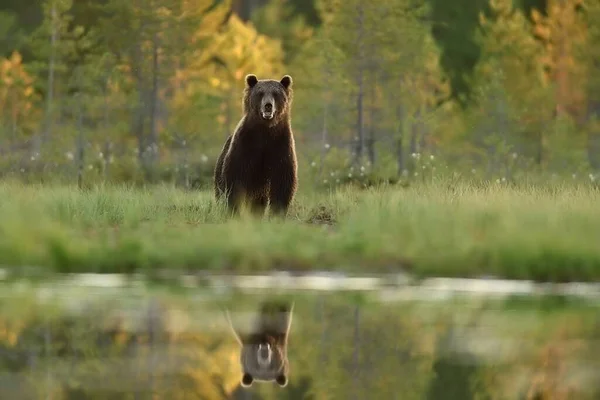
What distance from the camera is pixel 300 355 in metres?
8.48

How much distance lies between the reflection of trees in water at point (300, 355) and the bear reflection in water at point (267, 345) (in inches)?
2.9

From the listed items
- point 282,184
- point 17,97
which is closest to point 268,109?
point 282,184

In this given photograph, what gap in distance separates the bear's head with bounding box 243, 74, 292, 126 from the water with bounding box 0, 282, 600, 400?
4.75 metres

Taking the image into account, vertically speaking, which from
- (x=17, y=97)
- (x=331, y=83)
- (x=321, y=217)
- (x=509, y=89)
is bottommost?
(x=17, y=97)

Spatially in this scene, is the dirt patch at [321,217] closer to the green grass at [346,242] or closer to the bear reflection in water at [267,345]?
the green grass at [346,242]

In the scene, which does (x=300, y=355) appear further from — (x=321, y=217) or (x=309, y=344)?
(x=321, y=217)

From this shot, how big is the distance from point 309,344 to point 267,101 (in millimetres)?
7920

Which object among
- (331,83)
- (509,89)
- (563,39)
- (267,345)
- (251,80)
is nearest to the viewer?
(267,345)

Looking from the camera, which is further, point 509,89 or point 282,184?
point 509,89

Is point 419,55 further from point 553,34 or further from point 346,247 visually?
point 346,247

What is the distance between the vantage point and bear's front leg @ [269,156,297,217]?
1680cm

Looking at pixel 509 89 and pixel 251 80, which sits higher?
pixel 251 80

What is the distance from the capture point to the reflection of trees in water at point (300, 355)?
7.24m

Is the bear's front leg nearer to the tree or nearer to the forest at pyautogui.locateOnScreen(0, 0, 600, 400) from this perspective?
the forest at pyautogui.locateOnScreen(0, 0, 600, 400)
